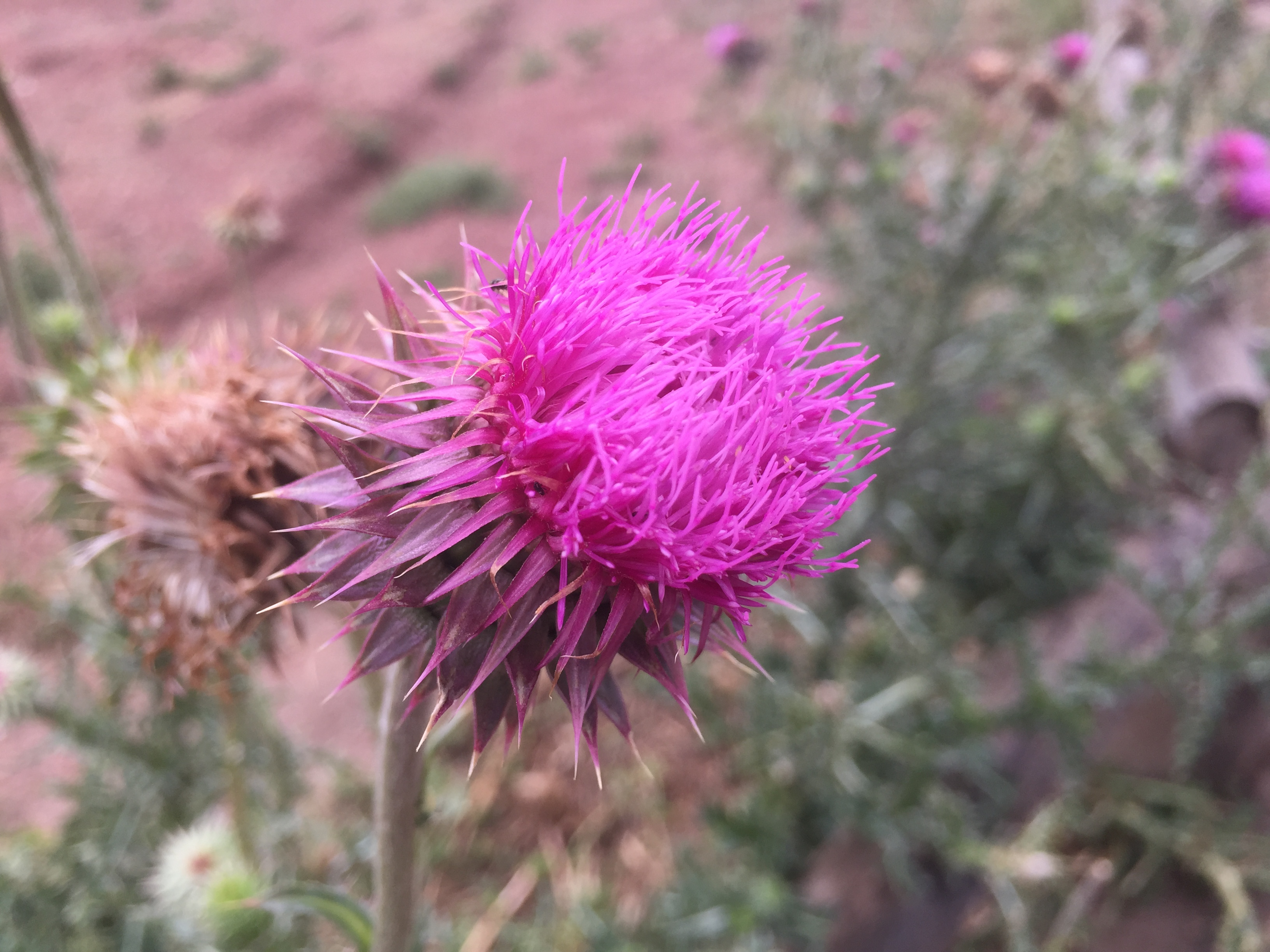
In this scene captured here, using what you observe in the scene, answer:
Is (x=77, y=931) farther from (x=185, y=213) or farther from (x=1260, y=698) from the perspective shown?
(x=185, y=213)

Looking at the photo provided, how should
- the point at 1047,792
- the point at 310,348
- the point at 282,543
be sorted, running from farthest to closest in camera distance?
1. the point at 1047,792
2. the point at 310,348
3. the point at 282,543

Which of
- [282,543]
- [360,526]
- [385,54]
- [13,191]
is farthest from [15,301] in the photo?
[385,54]

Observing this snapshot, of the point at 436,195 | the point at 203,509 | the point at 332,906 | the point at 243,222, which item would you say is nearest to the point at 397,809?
the point at 332,906

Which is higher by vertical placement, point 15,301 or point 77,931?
point 15,301

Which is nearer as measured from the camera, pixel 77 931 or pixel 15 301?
pixel 15 301

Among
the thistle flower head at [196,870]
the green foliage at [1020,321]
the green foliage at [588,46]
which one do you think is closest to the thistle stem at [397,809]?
the thistle flower head at [196,870]

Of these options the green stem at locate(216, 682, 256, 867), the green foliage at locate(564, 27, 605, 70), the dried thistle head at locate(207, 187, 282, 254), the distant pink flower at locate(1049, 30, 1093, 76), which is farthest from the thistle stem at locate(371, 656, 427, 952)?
the green foliage at locate(564, 27, 605, 70)

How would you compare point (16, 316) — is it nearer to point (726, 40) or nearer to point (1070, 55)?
point (726, 40)
